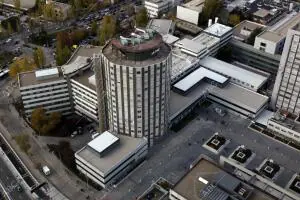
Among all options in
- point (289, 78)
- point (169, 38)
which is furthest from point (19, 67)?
point (289, 78)

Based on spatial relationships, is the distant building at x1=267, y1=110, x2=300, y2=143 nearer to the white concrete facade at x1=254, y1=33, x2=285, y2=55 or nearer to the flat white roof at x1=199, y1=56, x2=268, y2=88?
the flat white roof at x1=199, y1=56, x2=268, y2=88

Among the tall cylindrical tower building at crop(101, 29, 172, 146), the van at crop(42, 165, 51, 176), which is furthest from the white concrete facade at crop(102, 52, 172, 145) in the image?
the van at crop(42, 165, 51, 176)

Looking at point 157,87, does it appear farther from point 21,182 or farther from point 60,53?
point 60,53

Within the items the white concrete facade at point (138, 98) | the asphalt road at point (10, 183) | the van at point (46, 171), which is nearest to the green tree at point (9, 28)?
the asphalt road at point (10, 183)

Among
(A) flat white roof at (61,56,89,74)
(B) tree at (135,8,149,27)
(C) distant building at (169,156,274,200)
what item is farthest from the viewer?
(B) tree at (135,8,149,27)

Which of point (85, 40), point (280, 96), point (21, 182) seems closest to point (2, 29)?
point (85, 40)

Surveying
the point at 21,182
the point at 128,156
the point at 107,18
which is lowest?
the point at 21,182

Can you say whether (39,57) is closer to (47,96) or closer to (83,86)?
(47,96)
